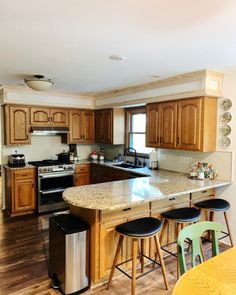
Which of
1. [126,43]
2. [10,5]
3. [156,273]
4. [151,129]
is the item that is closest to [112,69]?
[126,43]

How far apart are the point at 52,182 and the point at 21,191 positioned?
1.96ft

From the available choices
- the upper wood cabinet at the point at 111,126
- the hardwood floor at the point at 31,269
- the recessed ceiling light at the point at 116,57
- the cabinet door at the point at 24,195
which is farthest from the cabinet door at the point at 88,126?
the recessed ceiling light at the point at 116,57

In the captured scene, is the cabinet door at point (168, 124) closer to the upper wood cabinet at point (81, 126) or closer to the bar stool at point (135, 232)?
the bar stool at point (135, 232)

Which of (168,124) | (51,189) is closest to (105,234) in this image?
(168,124)

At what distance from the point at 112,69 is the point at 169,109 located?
1087 mm

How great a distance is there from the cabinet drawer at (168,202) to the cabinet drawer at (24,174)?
8.87 ft

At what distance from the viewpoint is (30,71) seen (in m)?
3.37

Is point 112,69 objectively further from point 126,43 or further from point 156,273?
point 156,273

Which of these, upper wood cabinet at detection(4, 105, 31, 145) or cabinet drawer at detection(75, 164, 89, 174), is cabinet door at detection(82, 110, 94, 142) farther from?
upper wood cabinet at detection(4, 105, 31, 145)

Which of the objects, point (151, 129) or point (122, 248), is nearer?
point (122, 248)

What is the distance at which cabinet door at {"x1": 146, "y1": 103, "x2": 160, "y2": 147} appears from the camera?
3.94 meters

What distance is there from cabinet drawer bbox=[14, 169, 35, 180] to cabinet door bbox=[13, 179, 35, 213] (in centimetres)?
7

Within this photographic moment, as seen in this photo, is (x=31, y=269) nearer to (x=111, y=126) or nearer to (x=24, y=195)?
(x=24, y=195)

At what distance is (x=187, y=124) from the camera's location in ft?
11.4
